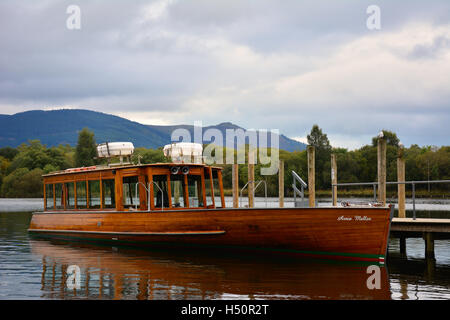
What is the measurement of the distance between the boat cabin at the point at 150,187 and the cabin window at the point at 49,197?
2.68 metres

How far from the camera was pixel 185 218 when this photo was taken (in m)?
16.5

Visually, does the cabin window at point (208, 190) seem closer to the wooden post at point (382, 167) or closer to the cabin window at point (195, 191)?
the cabin window at point (195, 191)

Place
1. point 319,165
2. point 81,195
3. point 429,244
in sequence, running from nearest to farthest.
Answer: point 429,244, point 81,195, point 319,165

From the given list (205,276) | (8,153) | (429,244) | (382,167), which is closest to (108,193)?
(205,276)

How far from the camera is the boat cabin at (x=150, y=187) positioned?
57.6ft

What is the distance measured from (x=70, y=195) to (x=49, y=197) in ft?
6.65

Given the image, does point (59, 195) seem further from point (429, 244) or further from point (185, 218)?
point (429, 244)

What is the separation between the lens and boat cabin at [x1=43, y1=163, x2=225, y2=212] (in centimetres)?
1755

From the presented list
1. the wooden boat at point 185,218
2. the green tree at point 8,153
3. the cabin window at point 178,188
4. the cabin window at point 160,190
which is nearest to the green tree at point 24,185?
the green tree at point 8,153

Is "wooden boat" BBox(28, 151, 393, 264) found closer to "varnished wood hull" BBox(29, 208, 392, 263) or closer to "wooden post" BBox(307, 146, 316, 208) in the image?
"varnished wood hull" BBox(29, 208, 392, 263)

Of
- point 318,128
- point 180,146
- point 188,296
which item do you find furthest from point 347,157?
point 188,296

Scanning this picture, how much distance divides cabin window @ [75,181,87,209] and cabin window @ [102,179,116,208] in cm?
134
